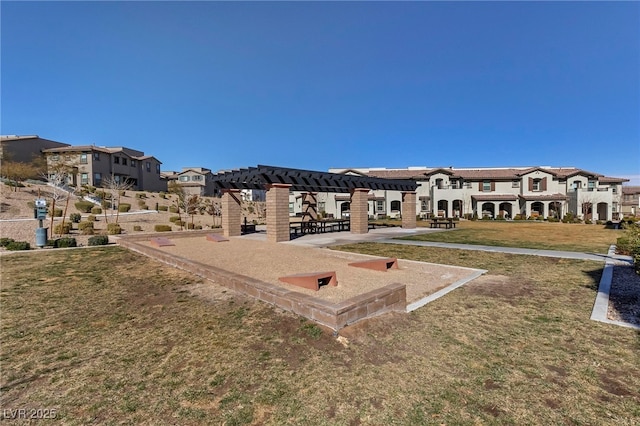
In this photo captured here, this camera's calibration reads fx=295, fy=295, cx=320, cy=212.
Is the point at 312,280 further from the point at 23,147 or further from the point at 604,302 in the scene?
the point at 23,147

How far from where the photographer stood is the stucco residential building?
38.5m

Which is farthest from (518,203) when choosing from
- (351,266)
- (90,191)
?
(90,191)

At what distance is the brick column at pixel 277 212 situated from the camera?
14945 mm

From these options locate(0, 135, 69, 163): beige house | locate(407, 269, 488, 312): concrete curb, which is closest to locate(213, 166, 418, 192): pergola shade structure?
locate(407, 269, 488, 312): concrete curb

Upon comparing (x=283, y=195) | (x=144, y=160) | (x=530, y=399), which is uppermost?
(x=144, y=160)

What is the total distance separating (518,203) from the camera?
4034 cm

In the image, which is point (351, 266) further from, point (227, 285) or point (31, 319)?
point (31, 319)

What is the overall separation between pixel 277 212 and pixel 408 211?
1229cm

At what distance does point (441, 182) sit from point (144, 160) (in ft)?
162

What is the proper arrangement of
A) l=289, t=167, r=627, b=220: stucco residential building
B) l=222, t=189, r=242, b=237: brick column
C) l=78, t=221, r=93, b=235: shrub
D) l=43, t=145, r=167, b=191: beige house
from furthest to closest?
1. l=43, t=145, r=167, b=191: beige house
2. l=289, t=167, r=627, b=220: stucco residential building
3. l=78, t=221, r=93, b=235: shrub
4. l=222, t=189, r=242, b=237: brick column

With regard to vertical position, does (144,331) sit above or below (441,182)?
below

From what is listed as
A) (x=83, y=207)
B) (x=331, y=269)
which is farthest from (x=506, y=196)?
(x=83, y=207)

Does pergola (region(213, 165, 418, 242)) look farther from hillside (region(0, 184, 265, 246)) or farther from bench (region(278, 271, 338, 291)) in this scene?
bench (region(278, 271, 338, 291))

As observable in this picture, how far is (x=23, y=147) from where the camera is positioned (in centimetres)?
4222
